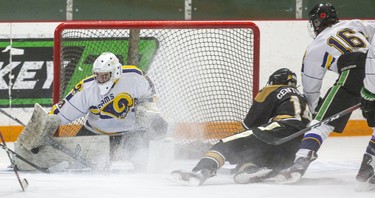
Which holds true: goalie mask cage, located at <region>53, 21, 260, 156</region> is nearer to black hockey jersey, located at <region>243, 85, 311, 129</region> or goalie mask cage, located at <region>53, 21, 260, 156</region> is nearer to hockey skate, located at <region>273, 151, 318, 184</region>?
black hockey jersey, located at <region>243, 85, 311, 129</region>

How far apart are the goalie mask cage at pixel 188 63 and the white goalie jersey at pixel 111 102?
366 mm

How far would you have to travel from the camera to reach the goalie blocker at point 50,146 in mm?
5579

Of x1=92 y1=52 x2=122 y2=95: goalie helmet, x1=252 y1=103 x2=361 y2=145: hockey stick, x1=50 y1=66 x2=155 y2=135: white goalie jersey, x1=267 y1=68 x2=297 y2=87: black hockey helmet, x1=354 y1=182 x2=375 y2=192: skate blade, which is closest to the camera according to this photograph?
x1=354 y1=182 x2=375 y2=192: skate blade

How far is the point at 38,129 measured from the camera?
18.4 feet

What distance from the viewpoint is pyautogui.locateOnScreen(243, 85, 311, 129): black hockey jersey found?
5324mm

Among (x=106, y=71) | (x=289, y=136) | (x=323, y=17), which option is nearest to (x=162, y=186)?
(x=289, y=136)

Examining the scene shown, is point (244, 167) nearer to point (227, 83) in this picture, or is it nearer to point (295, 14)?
point (227, 83)

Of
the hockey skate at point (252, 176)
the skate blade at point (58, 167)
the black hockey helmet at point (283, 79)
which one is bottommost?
the skate blade at point (58, 167)

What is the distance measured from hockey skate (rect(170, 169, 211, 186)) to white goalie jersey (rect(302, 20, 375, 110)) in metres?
0.89

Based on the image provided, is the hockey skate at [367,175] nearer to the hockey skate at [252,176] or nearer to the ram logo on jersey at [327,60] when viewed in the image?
the hockey skate at [252,176]

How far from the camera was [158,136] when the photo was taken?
585 centimetres

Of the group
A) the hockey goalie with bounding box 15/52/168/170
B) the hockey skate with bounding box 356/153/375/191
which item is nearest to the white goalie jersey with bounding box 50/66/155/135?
the hockey goalie with bounding box 15/52/168/170

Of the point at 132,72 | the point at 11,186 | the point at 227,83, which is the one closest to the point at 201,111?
the point at 227,83

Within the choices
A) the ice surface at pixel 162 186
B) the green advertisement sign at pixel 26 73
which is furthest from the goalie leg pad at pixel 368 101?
the green advertisement sign at pixel 26 73
